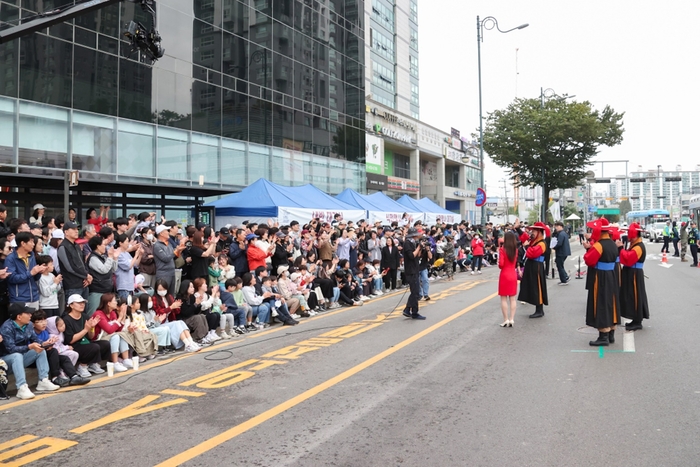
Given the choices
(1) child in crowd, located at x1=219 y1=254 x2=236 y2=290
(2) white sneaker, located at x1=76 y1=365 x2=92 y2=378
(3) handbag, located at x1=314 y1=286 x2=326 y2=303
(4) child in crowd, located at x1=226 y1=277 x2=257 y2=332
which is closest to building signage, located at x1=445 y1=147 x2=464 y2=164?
(3) handbag, located at x1=314 y1=286 x2=326 y2=303

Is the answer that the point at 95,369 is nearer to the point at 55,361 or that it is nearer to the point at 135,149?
the point at 55,361

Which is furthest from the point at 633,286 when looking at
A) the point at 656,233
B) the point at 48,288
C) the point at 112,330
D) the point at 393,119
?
the point at 656,233

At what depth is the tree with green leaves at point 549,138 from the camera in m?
36.8

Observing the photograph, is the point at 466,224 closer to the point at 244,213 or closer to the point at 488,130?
the point at 244,213

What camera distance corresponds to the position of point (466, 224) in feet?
79.2

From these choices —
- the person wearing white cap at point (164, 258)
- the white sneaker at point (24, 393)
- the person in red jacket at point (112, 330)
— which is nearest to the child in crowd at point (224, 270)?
the person wearing white cap at point (164, 258)

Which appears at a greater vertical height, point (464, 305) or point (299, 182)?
point (299, 182)

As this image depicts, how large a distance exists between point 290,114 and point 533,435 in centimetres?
2411

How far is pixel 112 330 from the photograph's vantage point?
303 inches

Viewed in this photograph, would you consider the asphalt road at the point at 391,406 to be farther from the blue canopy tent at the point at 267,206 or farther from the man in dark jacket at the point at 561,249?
the blue canopy tent at the point at 267,206

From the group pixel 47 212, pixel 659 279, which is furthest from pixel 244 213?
pixel 659 279

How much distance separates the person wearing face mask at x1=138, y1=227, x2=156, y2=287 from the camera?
959 cm

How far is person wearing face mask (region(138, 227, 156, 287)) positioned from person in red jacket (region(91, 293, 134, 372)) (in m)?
1.72

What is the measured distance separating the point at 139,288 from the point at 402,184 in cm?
3897
